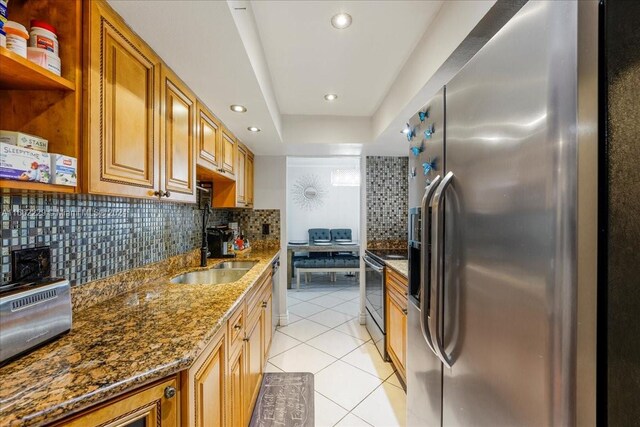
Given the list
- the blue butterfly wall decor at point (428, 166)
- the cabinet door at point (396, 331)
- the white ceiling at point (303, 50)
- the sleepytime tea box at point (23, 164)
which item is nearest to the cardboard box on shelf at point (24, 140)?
the sleepytime tea box at point (23, 164)

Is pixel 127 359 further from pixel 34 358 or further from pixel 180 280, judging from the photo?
pixel 180 280

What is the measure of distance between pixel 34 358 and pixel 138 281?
2.85ft

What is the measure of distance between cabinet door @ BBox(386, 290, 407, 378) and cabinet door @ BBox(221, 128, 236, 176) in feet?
6.00

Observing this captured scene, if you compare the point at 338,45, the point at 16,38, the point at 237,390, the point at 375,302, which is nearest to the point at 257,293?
the point at 237,390

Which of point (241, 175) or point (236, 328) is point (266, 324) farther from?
point (241, 175)

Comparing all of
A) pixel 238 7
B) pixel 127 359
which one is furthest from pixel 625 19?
pixel 127 359

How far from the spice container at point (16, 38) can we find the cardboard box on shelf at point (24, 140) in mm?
225

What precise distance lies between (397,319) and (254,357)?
3.77ft

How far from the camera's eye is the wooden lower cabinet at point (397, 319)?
199cm

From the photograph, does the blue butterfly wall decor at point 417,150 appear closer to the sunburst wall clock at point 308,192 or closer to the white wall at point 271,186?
the white wall at point 271,186

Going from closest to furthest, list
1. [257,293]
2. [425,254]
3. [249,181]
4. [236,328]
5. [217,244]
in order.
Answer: [425,254], [236,328], [257,293], [217,244], [249,181]

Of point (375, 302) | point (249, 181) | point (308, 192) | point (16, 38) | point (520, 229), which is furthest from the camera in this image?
point (308, 192)

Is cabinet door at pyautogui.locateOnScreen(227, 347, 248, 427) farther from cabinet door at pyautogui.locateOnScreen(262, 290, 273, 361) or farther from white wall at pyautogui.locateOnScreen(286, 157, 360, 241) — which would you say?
white wall at pyautogui.locateOnScreen(286, 157, 360, 241)

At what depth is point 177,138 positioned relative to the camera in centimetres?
146
